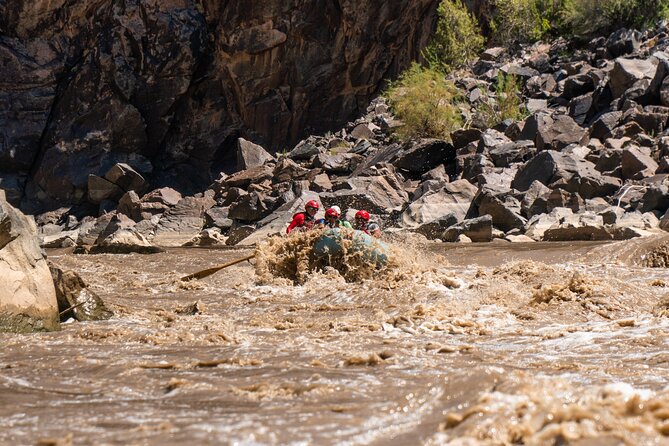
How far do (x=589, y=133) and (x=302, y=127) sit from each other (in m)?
16.8

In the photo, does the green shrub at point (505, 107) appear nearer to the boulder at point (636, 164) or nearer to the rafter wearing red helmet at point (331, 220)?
the boulder at point (636, 164)

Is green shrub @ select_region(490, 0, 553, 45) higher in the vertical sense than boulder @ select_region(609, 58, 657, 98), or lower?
higher

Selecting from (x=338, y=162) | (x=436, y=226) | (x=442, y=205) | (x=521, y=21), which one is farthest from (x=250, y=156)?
(x=436, y=226)

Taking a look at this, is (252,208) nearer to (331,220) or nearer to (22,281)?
(331,220)

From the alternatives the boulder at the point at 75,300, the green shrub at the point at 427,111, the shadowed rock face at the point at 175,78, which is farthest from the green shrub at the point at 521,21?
the boulder at the point at 75,300

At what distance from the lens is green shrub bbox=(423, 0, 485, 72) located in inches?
1266

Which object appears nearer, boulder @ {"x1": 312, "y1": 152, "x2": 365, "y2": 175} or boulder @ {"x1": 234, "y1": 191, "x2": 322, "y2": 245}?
boulder @ {"x1": 234, "y1": 191, "x2": 322, "y2": 245}

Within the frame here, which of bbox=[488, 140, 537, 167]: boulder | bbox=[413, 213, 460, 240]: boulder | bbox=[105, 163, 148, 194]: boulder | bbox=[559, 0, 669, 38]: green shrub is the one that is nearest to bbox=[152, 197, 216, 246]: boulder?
bbox=[105, 163, 148, 194]: boulder

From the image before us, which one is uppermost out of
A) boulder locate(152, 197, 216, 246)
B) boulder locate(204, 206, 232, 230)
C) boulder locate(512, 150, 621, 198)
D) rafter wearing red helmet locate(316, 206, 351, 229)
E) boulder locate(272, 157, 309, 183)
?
rafter wearing red helmet locate(316, 206, 351, 229)

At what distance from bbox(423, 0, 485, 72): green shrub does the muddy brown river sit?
2428cm

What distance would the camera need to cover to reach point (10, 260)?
5770 millimetres

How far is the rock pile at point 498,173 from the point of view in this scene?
15.8m

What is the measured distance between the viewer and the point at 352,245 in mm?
9531

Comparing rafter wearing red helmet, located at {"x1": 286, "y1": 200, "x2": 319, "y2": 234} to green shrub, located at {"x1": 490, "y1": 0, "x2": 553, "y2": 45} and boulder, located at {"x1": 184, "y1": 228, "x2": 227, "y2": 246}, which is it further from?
green shrub, located at {"x1": 490, "y1": 0, "x2": 553, "y2": 45}
